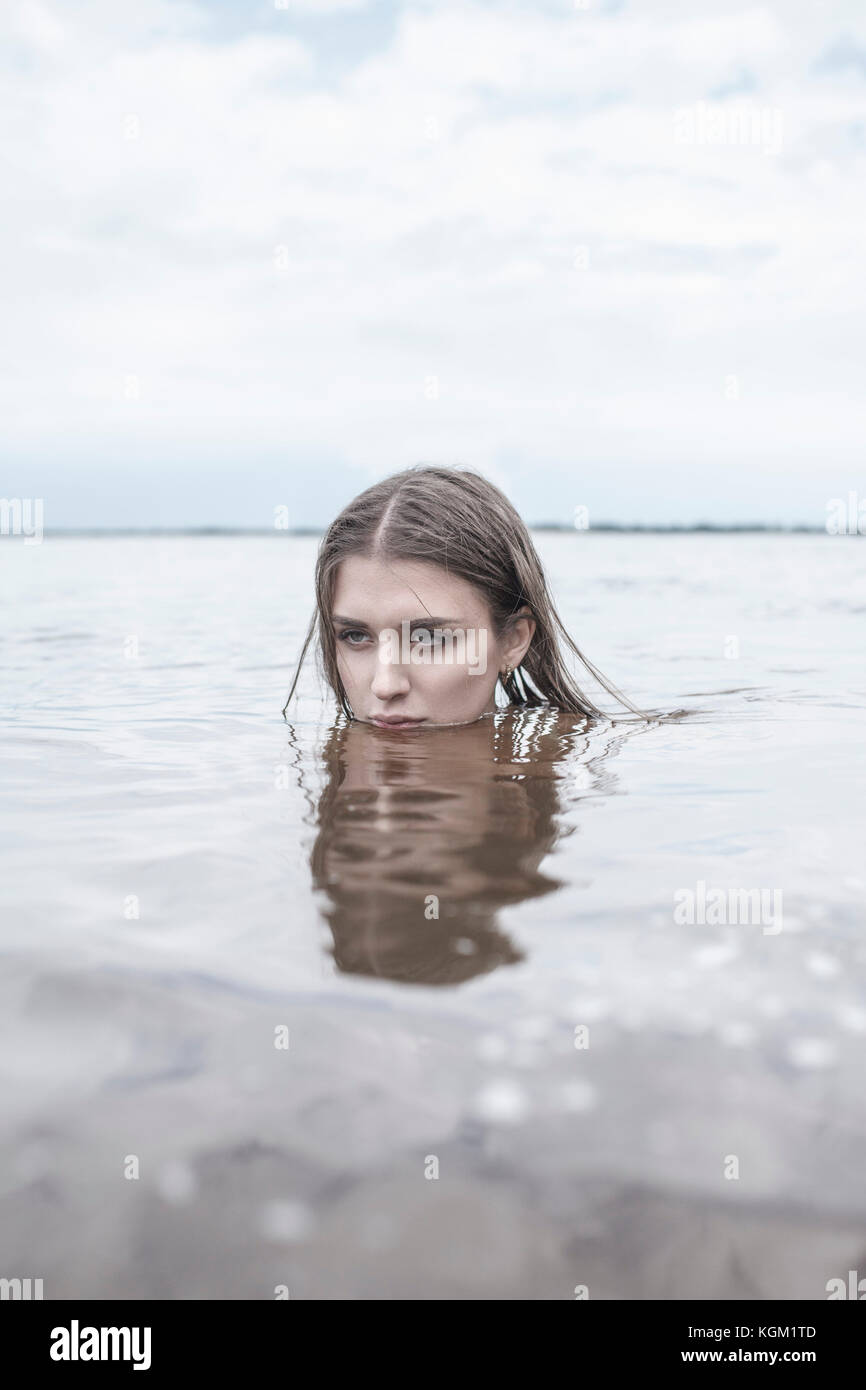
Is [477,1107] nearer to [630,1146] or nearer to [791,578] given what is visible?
[630,1146]

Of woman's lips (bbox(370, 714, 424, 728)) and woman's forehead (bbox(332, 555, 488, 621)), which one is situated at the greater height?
woman's forehead (bbox(332, 555, 488, 621))

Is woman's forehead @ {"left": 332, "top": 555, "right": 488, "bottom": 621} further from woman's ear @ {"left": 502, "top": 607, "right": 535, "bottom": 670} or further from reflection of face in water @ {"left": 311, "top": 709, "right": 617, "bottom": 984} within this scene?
reflection of face in water @ {"left": 311, "top": 709, "right": 617, "bottom": 984}

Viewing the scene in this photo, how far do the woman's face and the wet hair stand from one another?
3.9 inches

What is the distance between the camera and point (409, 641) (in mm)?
4820

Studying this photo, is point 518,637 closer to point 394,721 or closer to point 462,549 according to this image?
point 462,549

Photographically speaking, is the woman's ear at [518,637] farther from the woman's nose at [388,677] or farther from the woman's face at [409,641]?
the woman's nose at [388,677]

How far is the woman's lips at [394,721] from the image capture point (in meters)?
4.86

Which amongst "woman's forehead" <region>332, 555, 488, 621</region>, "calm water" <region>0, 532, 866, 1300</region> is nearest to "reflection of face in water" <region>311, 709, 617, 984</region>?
"calm water" <region>0, 532, 866, 1300</region>

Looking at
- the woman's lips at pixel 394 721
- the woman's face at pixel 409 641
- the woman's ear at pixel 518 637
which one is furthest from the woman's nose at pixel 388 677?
the woman's ear at pixel 518 637

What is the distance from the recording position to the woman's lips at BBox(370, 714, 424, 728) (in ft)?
16.0

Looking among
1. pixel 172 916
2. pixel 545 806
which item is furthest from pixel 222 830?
pixel 545 806

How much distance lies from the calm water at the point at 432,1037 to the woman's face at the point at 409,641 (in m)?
1.27

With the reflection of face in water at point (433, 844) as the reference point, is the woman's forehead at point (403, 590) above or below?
above

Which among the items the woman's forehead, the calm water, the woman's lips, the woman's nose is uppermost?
the woman's forehead
